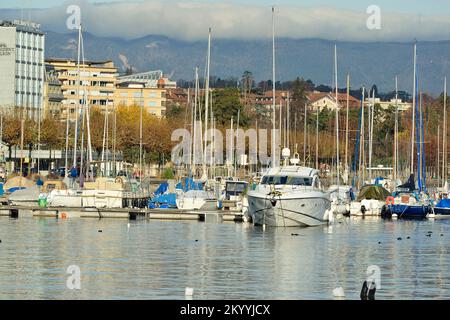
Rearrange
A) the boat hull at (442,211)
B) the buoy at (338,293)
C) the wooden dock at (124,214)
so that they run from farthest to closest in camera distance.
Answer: the boat hull at (442,211) < the wooden dock at (124,214) < the buoy at (338,293)

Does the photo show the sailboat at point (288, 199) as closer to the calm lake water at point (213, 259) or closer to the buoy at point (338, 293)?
the calm lake water at point (213, 259)

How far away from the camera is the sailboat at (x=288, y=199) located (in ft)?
193

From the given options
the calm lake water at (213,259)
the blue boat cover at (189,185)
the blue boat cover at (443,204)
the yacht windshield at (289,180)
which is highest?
the yacht windshield at (289,180)

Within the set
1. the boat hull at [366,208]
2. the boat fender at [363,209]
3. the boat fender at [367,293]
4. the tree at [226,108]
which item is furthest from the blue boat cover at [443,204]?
the tree at [226,108]

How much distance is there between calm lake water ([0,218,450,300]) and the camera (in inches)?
1339

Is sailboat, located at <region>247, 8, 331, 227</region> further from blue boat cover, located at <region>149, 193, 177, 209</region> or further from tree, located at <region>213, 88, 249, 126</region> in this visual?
tree, located at <region>213, 88, 249, 126</region>

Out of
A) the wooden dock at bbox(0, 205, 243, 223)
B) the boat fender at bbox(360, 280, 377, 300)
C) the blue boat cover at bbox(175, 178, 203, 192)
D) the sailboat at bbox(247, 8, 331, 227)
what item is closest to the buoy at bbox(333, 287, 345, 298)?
the boat fender at bbox(360, 280, 377, 300)

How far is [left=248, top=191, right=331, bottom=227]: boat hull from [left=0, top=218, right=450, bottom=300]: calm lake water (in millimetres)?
924

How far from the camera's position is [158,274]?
37906 millimetres

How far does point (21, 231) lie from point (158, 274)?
19471 mm

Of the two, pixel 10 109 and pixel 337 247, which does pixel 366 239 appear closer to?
pixel 337 247
